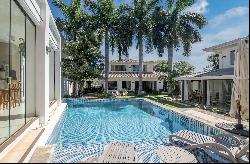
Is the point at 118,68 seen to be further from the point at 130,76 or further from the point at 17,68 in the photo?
the point at 17,68

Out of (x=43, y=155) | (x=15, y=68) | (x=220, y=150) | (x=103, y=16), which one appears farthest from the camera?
(x=103, y=16)

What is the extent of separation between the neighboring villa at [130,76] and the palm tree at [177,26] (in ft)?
39.4

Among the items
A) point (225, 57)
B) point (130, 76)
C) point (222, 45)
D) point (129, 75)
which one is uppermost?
point (222, 45)

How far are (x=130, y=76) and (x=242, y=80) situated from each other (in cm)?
4065

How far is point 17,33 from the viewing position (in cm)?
1086

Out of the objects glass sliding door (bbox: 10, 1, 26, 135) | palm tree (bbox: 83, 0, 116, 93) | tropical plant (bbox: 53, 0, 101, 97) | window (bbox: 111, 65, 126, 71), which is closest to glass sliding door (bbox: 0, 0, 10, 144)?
glass sliding door (bbox: 10, 1, 26, 135)

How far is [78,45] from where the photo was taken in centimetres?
3322

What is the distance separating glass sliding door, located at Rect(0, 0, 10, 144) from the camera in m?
8.36

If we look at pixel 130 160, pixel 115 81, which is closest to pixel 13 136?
pixel 130 160

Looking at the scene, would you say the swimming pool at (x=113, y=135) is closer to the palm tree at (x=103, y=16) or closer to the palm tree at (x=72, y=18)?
the palm tree at (x=103, y=16)

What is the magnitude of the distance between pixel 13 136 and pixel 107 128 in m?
6.41

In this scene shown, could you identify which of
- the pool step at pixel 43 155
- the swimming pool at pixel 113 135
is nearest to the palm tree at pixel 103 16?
the swimming pool at pixel 113 135

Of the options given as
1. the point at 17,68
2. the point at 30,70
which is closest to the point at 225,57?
the point at 30,70

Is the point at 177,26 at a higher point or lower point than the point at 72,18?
lower
